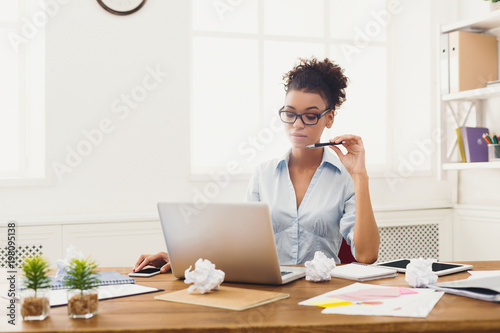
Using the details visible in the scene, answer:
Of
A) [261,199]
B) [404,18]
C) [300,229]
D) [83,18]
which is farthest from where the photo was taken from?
[404,18]

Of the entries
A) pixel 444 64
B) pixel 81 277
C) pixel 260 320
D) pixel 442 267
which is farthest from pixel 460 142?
pixel 81 277

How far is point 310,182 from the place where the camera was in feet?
6.66

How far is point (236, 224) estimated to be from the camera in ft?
4.43

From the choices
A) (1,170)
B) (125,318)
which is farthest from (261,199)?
(1,170)

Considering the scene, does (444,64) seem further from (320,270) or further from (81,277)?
(81,277)

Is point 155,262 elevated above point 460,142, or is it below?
below

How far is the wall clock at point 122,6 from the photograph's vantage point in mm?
2950

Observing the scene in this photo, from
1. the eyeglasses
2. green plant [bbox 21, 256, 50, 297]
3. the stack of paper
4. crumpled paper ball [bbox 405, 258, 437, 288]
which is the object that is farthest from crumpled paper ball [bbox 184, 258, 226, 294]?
the eyeglasses

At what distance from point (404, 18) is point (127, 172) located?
2.17 meters

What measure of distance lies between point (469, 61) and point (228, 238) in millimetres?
2325

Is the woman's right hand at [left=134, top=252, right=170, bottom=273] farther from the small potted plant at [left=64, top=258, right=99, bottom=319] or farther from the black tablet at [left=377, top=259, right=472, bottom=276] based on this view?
the black tablet at [left=377, top=259, right=472, bottom=276]

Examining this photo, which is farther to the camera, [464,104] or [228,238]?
[464,104]

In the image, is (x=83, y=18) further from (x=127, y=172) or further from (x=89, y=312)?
(x=89, y=312)

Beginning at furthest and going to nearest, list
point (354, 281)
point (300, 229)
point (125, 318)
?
point (300, 229)
point (354, 281)
point (125, 318)
